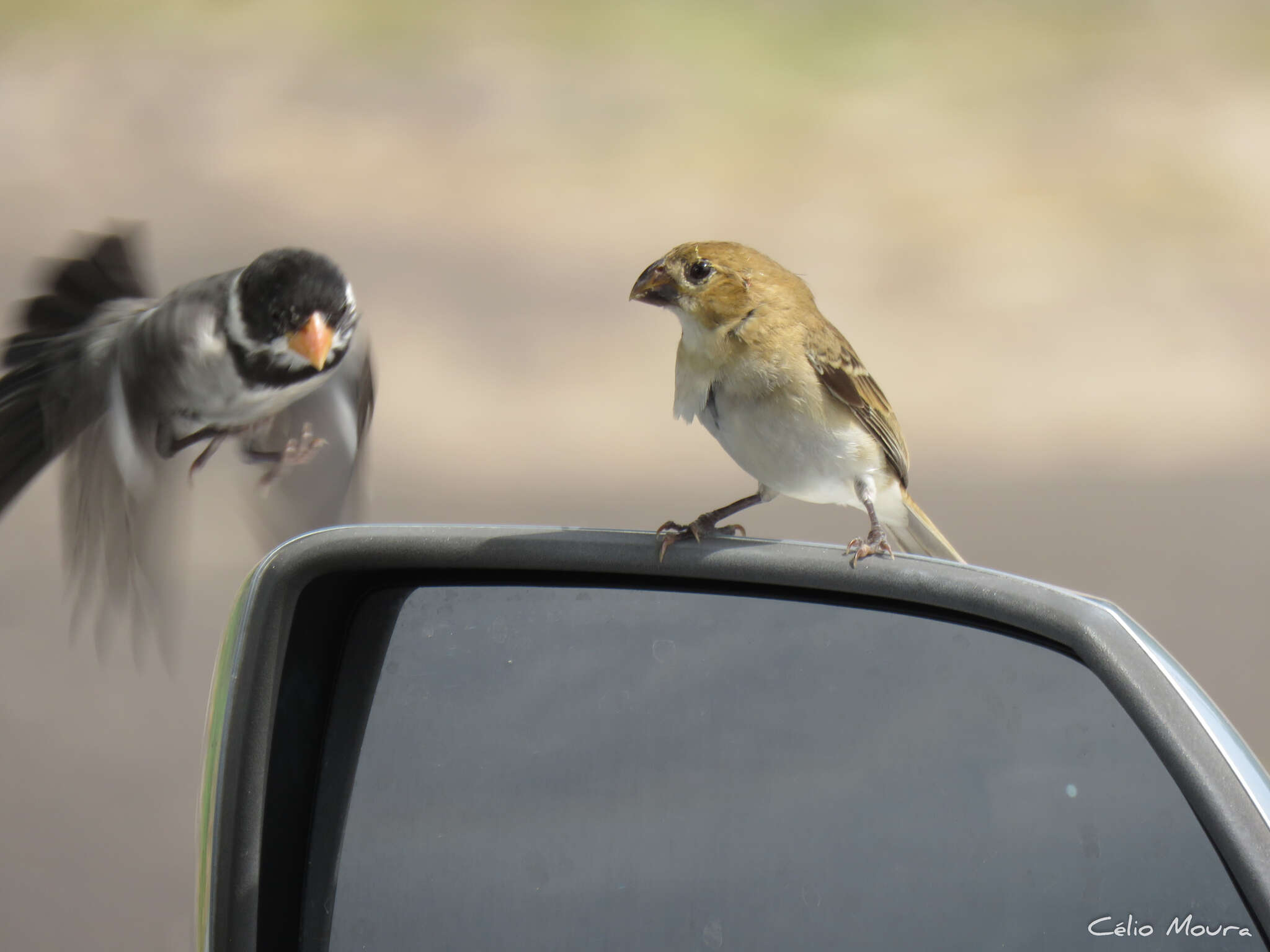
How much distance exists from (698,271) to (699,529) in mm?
753

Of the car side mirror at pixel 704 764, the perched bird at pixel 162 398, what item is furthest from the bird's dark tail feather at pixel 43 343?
the car side mirror at pixel 704 764

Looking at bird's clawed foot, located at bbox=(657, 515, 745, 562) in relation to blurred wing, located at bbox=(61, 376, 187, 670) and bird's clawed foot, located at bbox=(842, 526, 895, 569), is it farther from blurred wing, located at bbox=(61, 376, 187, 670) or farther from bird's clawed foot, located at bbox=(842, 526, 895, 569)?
blurred wing, located at bbox=(61, 376, 187, 670)

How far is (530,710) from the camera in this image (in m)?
1.78

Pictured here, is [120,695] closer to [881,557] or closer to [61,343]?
[61,343]

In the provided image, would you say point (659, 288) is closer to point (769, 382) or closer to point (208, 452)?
point (769, 382)

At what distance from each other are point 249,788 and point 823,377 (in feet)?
4.78

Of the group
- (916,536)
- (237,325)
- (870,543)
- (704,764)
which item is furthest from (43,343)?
(704,764)

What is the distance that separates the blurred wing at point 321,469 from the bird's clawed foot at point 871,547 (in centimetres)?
217

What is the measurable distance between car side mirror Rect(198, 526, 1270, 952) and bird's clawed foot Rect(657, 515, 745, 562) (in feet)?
0.21

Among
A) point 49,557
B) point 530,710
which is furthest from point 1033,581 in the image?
point 49,557

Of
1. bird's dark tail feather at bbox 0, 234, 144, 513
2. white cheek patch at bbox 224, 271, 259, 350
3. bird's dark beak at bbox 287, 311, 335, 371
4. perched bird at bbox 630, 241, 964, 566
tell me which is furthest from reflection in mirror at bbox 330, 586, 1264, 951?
bird's dark tail feather at bbox 0, 234, 144, 513

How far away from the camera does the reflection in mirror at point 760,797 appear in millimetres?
1527
